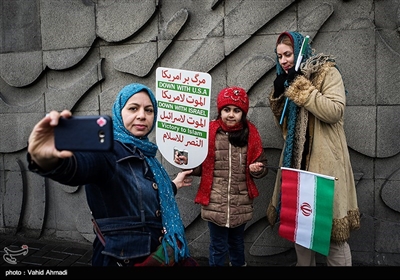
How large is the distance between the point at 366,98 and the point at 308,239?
1592 millimetres

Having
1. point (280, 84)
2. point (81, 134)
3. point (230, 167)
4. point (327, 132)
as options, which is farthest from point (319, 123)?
point (81, 134)

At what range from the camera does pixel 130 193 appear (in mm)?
1620

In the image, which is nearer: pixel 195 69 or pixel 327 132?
pixel 327 132

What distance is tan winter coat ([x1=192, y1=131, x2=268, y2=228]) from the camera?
9.47ft

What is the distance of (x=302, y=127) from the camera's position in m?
2.60

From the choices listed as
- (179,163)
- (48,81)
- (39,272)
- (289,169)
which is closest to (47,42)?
(48,81)

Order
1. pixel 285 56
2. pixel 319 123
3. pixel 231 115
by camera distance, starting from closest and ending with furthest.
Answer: pixel 319 123 < pixel 285 56 < pixel 231 115

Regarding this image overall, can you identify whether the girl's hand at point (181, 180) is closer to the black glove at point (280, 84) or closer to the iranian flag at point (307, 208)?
the iranian flag at point (307, 208)

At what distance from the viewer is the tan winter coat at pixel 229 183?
9.47 ft

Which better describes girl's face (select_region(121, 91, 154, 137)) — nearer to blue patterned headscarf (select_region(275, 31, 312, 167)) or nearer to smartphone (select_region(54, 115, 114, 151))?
smartphone (select_region(54, 115, 114, 151))

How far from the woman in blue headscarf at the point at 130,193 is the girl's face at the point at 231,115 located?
1040mm

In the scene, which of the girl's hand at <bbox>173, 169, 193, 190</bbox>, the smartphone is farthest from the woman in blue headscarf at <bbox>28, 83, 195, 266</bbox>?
the girl's hand at <bbox>173, 169, 193, 190</bbox>

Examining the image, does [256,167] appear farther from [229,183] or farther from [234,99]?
[234,99]

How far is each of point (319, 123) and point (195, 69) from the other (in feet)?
5.21
